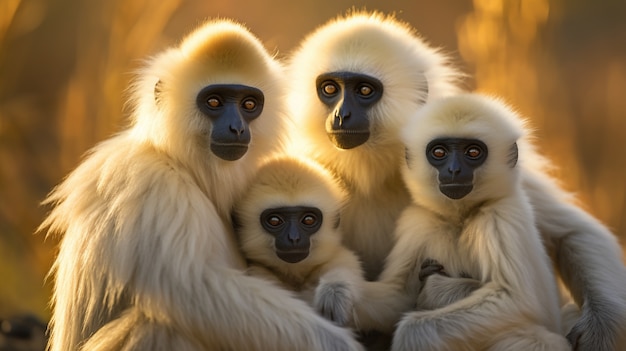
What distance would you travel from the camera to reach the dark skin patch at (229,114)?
18.7 ft

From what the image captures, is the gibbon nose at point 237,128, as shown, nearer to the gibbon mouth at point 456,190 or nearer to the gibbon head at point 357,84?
the gibbon head at point 357,84

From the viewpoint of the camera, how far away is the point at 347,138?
6230mm

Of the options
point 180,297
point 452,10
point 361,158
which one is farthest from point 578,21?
point 180,297

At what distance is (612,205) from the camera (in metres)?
9.78

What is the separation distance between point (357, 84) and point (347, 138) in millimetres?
378

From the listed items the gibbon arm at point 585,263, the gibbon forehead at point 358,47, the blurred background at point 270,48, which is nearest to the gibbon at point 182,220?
the gibbon forehead at point 358,47

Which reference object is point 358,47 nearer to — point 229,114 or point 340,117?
point 340,117

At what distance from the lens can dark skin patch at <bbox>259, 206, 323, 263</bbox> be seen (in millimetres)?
5816

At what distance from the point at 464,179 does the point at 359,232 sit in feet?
2.81

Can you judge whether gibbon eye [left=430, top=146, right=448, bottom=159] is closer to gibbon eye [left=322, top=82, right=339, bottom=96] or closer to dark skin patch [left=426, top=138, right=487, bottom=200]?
dark skin patch [left=426, top=138, right=487, bottom=200]

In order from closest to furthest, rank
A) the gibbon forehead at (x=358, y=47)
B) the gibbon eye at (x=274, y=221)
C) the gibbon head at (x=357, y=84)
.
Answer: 1. the gibbon eye at (x=274, y=221)
2. the gibbon head at (x=357, y=84)
3. the gibbon forehead at (x=358, y=47)

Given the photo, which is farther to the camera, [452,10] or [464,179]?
[452,10]

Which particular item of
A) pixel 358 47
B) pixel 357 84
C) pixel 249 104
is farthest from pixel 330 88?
pixel 249 104

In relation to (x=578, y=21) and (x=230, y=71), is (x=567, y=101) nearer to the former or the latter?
(x=578, y=21)
